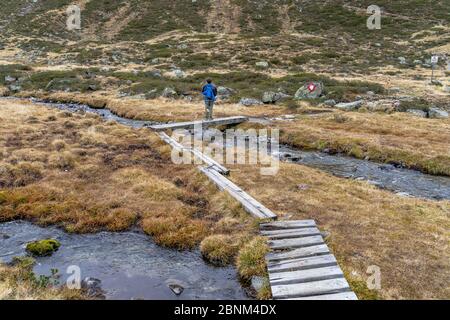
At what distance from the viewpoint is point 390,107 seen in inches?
1372

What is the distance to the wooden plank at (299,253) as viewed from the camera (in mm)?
11172

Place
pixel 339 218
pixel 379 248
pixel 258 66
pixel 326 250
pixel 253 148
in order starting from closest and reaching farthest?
pixel 326 250, pixel 379 248, pixel 339 218, pixel 253 148, pixel 258 66

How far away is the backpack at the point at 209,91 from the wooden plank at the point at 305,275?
20.7 m

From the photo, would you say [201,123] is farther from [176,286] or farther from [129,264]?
[176,286]

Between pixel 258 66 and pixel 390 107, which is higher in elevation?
pixel 258 66

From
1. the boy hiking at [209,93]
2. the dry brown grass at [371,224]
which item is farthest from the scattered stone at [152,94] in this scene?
the dry brown grass at [371,224]

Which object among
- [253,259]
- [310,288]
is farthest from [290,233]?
[310,288]

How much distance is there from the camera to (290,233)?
12586 mm

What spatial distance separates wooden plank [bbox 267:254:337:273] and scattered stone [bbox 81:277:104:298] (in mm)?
4386

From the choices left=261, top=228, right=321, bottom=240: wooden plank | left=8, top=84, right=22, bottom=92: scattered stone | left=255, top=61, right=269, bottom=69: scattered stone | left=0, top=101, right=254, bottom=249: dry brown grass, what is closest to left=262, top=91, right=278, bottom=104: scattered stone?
left=0, top=101, right=254, bottom=249: dry brown grass

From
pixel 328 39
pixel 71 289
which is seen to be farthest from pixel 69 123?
pixel 328 39

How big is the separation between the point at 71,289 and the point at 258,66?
51651 mm

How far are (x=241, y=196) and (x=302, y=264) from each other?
5.35 metres
